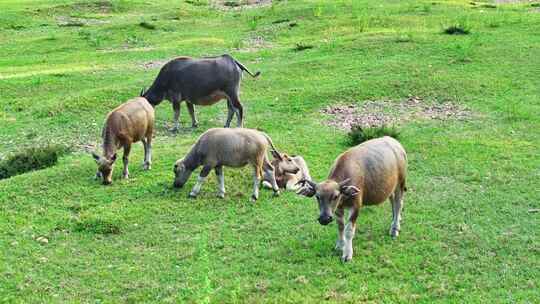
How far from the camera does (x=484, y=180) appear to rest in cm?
1166

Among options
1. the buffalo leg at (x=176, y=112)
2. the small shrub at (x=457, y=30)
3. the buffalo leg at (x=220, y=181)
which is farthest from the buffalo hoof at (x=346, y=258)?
the small shrub at (x=457, y=30)

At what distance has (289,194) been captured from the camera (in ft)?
37.7

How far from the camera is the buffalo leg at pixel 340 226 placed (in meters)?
8.52

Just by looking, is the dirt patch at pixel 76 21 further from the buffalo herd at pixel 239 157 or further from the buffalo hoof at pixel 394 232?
the buffalo hoof at pixel 394 232

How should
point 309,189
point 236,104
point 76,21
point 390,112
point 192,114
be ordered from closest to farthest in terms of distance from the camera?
point 309,189, point 236,104, point 192,114, point 390,112, point 76,21

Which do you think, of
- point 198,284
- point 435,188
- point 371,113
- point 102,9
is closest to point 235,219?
point 198,284

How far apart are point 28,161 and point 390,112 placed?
335 inches

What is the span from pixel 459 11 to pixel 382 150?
23075 millimetres

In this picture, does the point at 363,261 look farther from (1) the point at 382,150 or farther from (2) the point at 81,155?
(2) the point at 81,155

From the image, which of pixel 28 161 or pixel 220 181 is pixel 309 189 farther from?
pixel 28 161

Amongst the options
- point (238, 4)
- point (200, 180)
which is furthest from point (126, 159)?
point (238, 4)

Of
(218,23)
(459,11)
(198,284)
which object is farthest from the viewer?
(218,23)

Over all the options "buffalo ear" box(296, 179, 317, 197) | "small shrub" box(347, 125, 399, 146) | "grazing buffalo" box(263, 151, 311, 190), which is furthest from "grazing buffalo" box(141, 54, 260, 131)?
"buffalo ear" box(296, 179, 317, 197)

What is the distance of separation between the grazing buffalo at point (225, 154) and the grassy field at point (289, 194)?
400 mm
